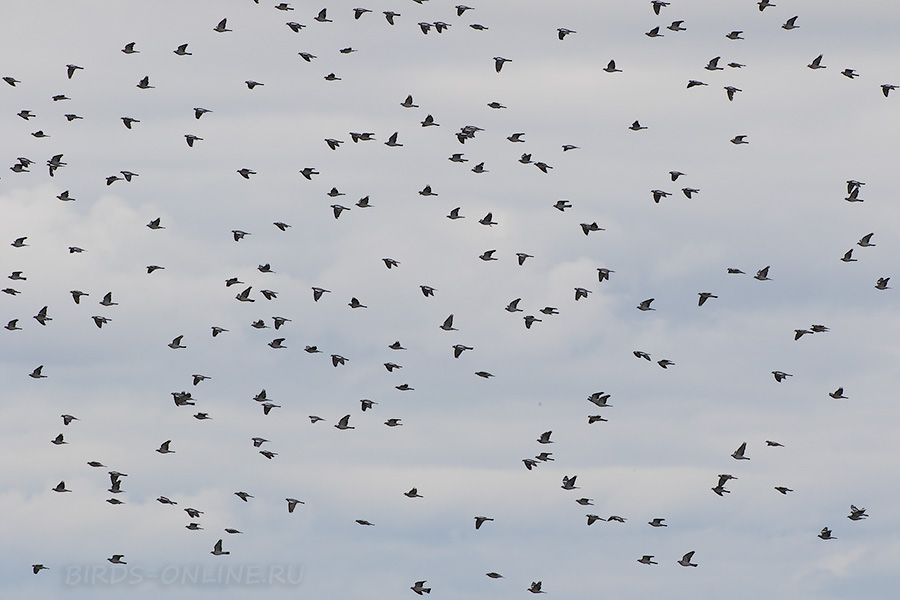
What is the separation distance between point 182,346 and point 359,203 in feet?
60.2

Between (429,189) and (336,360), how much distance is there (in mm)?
15605

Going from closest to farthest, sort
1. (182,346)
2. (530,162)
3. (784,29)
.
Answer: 1. (784,29)
2. (530,162)
3. (182,346)

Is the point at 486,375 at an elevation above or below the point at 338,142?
below

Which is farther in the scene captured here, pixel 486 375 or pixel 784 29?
pixel 486 375

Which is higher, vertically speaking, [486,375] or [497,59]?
[497,59]

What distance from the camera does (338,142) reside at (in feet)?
545

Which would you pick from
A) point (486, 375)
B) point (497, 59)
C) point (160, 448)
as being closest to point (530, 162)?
point (497, 59)

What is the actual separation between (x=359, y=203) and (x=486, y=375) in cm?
1594

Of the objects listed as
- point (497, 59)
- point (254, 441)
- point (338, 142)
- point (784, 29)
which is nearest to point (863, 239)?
point (784, 29)

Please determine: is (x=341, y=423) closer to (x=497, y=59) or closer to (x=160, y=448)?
(x=160, y=448)

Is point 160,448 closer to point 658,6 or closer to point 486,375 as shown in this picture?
point 486,375

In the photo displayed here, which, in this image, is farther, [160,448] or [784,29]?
[160,448]

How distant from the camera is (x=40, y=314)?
587 feet

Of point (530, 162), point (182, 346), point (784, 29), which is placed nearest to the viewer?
point (784, 29)
